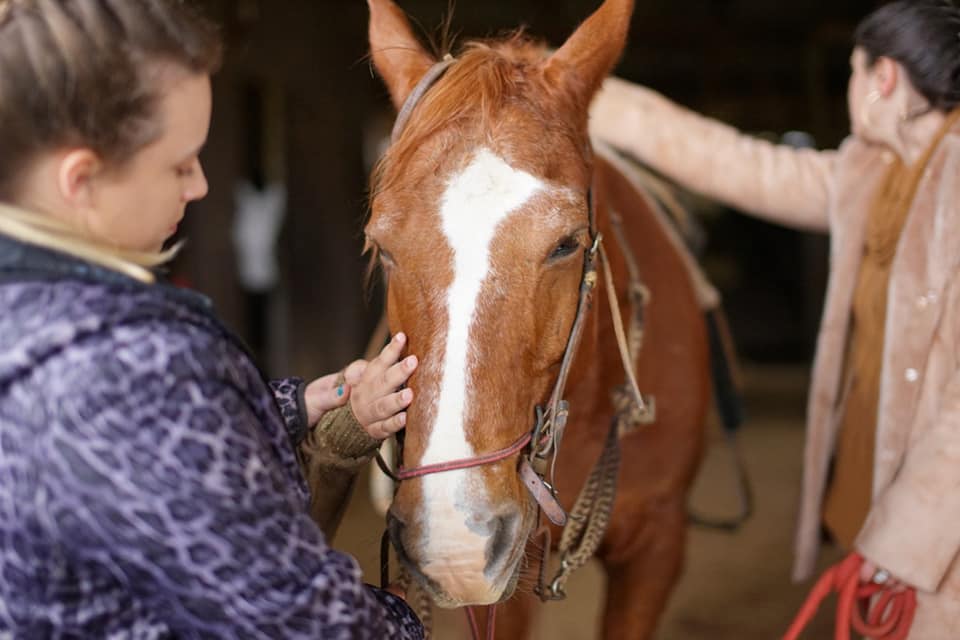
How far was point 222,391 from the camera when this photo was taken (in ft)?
2.64

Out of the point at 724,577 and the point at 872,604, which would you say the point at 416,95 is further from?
the point at 724,577

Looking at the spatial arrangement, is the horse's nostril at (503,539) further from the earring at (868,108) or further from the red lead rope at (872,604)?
the earring at (868,108)

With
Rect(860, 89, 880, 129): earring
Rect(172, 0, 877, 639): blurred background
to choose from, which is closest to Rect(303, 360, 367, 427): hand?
Rect(860, 89, 880, 129): earring

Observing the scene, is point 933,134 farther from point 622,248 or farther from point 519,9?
point 519,9

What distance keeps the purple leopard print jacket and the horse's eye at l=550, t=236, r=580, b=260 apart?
60cm

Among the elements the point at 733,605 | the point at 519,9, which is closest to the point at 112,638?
the point at 733,605

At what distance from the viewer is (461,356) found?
115 centimetres

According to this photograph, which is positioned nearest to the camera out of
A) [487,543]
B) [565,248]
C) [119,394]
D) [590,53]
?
[119,394]

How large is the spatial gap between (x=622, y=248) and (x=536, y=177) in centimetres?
61

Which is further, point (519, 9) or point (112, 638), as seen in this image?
point (519, 9)

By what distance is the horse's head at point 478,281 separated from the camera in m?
1.12

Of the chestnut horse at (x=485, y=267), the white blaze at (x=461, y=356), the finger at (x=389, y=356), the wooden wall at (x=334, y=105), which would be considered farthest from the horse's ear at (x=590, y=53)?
the wooden wall at (x=334, y=105)

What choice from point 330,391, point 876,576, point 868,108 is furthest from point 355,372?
point 868,108

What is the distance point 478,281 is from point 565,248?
0.19 metres
